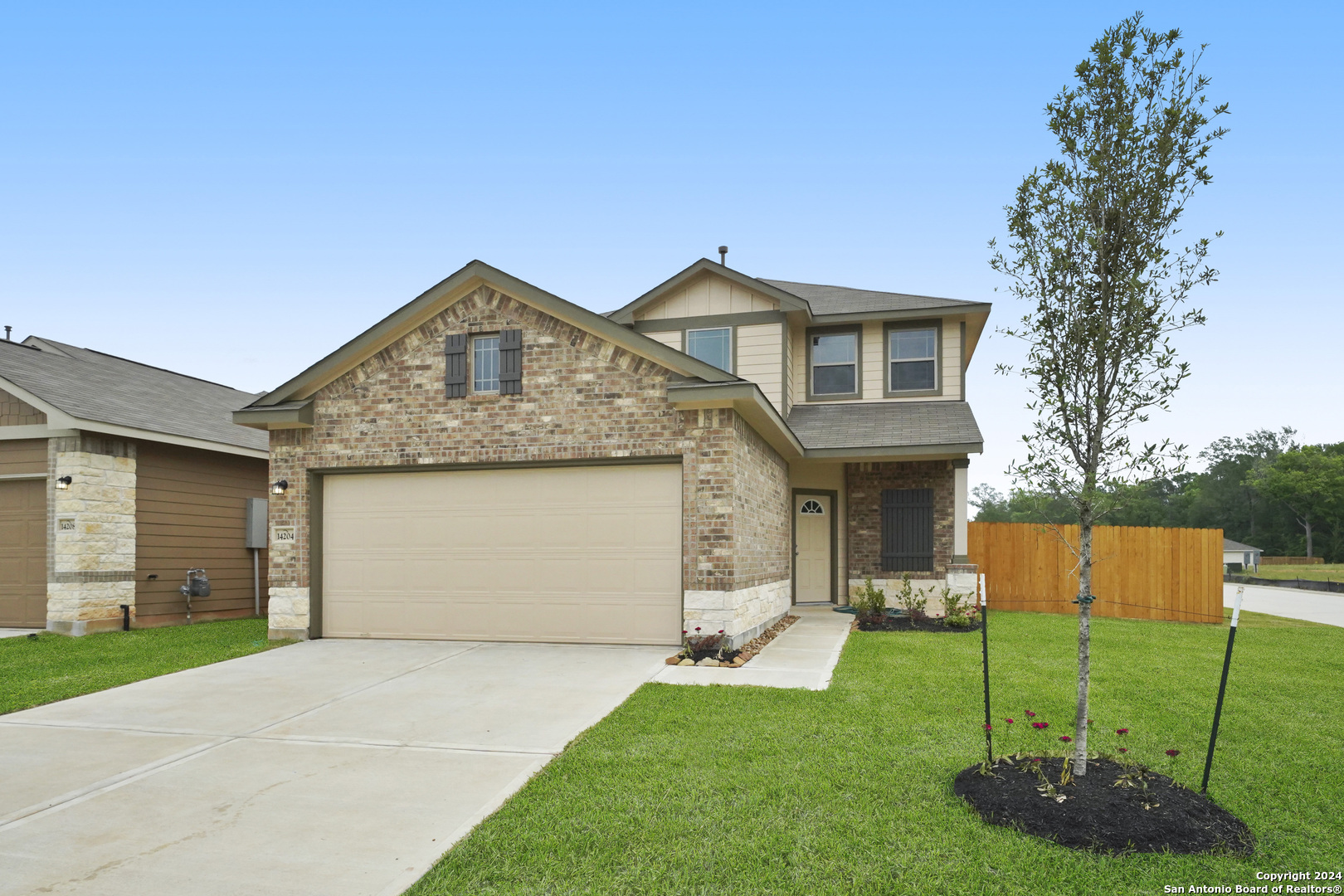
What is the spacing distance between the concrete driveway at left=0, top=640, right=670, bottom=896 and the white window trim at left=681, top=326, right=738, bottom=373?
285 inches

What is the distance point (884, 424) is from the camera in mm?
15172

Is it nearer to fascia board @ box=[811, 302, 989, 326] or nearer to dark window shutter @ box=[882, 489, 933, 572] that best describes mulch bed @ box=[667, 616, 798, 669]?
dark window shutter @ box=[882, 489, 933, 572]

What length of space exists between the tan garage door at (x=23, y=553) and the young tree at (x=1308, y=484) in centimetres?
7421

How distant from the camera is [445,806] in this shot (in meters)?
5.11

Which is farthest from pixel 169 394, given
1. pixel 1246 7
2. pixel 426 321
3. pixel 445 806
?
pixel 1246 7

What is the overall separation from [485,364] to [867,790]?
305 inches

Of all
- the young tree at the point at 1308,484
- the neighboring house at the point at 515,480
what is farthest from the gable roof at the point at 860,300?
the young tree at the point at 1308,484

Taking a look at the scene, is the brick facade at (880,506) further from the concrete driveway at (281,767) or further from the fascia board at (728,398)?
the concrete driveway at (281,767)

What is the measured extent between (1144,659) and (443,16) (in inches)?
582

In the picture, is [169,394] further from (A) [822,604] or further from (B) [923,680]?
(B) [923,680]

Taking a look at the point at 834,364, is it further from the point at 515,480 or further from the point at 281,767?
the point at 281,767

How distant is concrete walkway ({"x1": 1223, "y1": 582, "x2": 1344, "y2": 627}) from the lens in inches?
731

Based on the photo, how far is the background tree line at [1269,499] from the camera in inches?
2458

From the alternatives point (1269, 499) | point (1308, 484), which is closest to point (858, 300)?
point (1308, 484)
